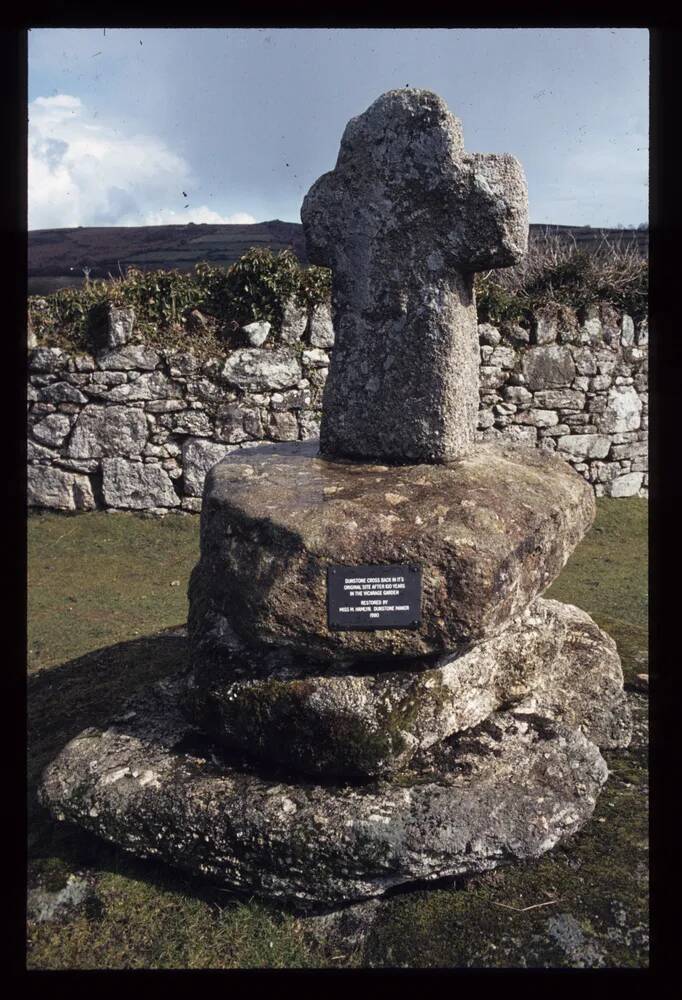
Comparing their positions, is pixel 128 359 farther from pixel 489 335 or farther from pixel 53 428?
pixel 489 335

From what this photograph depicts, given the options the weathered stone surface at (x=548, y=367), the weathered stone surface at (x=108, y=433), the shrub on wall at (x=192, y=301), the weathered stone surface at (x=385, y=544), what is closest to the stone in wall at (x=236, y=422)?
A: the shrub on wall at (x=192, y=301)

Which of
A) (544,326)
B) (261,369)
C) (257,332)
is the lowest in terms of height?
(261,369)

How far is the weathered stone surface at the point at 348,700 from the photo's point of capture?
3.17m

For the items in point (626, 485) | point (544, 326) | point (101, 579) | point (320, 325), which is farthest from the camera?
point (626, 485)

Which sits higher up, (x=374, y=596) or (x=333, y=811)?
(x=374, y=596)

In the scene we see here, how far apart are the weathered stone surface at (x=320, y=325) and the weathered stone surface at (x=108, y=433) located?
210cm

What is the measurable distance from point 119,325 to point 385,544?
21.4 ft

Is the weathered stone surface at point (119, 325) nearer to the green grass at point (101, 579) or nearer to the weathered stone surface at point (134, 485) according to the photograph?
the weathered stone surface at point (134, 485)

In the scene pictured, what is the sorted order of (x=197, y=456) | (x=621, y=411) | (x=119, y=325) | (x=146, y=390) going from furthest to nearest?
(x=621, y=411) → (x=197, y=456) → (x=146, y=390) → (x=119, y=325)

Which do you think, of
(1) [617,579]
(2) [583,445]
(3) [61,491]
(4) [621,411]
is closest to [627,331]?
(4) [621,411]

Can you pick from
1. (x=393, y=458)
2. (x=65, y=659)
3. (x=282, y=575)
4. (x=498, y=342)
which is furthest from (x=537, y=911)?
(x=498, y=342)

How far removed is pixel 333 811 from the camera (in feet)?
10.1

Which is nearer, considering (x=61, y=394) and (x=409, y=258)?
(x=409, y=258)

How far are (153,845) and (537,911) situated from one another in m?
1.50
